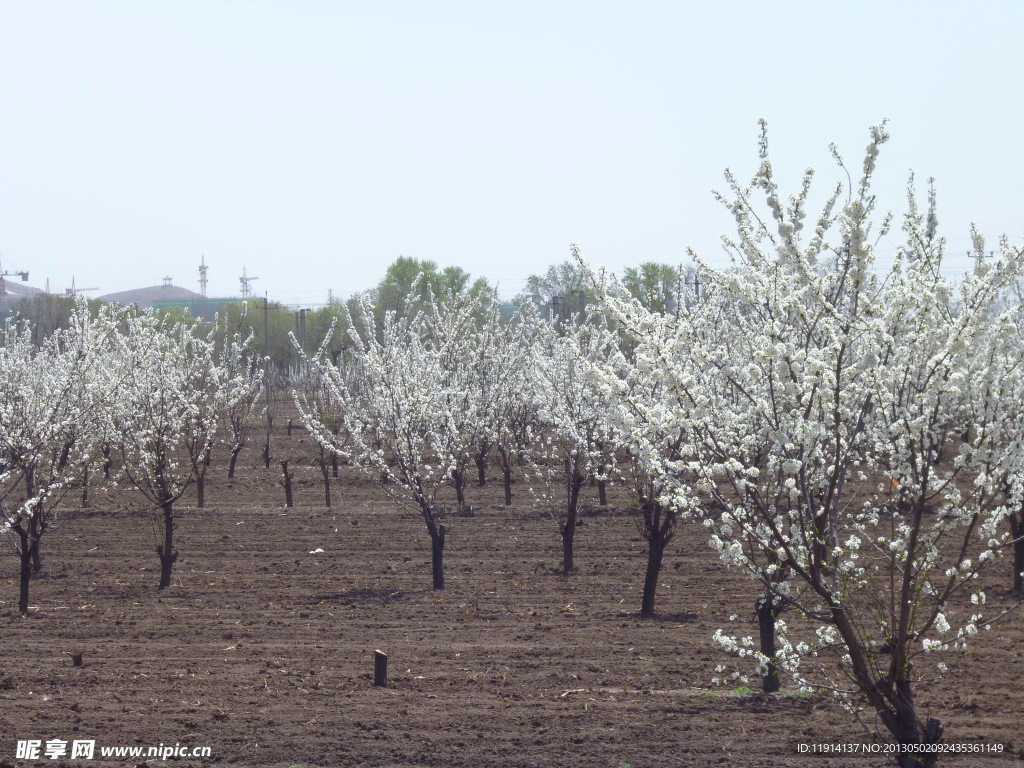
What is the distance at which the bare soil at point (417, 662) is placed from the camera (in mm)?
5969

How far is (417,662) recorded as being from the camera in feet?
26.0

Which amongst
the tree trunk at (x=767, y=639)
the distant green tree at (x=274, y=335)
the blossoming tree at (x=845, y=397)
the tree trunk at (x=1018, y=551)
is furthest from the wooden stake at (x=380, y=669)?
the distant green tree at (x=274, y=335)

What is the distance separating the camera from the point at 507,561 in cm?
1277

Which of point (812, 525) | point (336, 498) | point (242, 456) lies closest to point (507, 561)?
point (336, 498)

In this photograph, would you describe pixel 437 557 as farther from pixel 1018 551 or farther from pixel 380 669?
pixel 1018 551

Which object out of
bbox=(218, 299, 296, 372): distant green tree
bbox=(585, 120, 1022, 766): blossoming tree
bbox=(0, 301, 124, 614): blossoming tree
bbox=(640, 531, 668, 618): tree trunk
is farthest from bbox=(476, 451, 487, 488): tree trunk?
bbox=(218, 299, 296, 372): distant green tree

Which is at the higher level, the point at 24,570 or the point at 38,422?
the point at 38,422

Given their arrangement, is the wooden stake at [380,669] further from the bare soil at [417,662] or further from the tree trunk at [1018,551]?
the tree trunk at [1018,551]

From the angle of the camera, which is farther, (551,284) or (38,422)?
(551,284)

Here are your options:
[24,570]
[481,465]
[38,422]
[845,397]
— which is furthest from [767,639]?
[481,465]

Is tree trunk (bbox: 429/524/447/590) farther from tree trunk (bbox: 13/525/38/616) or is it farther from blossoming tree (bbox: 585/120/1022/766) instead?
blossoming tree (bbox: 585/120/1022/766)

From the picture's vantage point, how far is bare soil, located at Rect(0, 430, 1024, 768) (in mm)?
5969

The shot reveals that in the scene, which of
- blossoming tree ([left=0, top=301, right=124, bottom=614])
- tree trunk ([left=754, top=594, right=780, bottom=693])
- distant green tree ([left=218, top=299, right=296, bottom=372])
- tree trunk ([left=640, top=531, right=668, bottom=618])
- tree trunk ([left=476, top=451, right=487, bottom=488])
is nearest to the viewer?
tree trunk ([left=754, top=594, right=780, bottom=693])

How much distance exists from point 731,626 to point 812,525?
5104 millimetres
